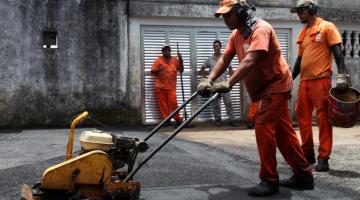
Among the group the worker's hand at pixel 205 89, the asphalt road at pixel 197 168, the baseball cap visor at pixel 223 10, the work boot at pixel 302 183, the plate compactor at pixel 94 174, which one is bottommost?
the asphalt road at pixel 197 168

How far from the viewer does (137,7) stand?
10.6m

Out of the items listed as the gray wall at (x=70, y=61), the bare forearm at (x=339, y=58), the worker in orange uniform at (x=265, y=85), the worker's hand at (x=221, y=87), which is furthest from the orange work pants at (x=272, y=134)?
the gray wall at (x=70, y=61)

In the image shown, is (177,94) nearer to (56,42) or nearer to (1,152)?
(56,42)

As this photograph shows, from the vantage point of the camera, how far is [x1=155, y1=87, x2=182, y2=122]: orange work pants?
1052cm

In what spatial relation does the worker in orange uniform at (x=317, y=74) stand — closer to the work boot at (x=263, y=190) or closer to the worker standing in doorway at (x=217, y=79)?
the work boot at (x=263, y=190)

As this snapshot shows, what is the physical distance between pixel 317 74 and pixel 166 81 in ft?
18.1

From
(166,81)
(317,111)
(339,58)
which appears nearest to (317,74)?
(339,58)

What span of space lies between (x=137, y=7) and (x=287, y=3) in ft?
12.1

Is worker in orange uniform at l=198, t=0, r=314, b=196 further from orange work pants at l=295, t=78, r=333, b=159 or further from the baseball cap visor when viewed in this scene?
orange work pants at l=295, t=78, r=333, b=159

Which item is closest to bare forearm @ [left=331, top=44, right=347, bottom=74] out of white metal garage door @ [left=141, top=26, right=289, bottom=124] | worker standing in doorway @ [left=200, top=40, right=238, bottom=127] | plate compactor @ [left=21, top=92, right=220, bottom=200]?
plate compactor @ [left=21, top=92, right=220, bottom=200]

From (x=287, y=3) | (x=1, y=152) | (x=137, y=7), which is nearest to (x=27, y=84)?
(x=137, y=7)

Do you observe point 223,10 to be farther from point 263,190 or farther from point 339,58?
point 339,58

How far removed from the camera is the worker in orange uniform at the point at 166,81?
1052cm

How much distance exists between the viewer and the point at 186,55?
441 inches
